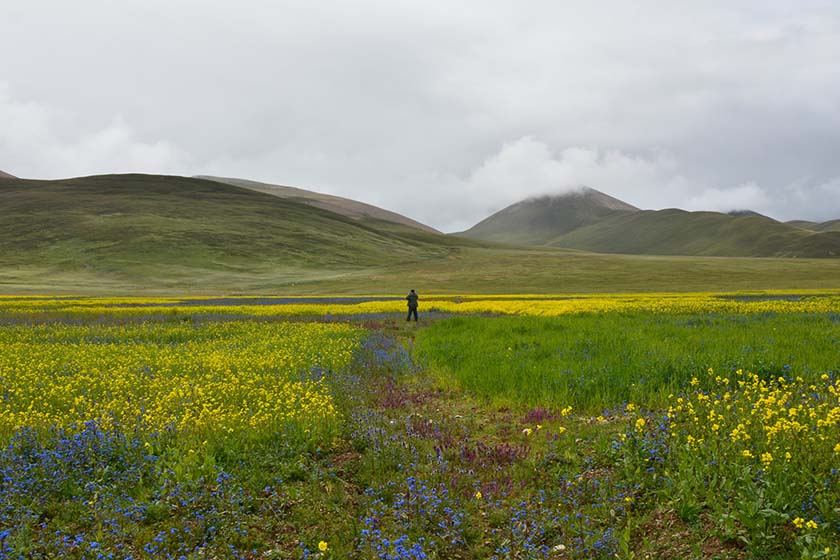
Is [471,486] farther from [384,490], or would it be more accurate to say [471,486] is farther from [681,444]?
[681,444]

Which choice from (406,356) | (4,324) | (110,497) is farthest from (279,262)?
(110,497)

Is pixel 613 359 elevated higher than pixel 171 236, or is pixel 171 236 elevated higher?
pixel 171 236

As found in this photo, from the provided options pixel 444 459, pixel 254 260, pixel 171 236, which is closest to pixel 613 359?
pixel 444 459

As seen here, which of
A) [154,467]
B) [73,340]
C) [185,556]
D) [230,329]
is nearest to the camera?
[185,556]

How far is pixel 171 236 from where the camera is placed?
14200cm

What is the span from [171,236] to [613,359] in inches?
6070

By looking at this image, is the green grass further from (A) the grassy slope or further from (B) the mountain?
(B) the mountain

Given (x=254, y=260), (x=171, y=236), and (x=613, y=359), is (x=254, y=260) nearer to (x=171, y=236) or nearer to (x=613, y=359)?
(x=171, y=236)

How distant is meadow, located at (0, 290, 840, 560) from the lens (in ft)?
15.9

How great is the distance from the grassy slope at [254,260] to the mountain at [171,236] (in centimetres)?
36

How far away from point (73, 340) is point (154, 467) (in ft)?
55.6

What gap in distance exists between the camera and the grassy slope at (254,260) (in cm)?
8812

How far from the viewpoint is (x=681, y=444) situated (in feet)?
19.6

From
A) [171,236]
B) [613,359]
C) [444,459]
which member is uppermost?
[171,236]
